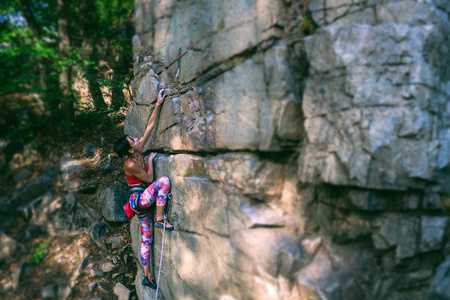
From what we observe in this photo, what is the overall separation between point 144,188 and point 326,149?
2.84m

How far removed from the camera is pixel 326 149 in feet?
7.42

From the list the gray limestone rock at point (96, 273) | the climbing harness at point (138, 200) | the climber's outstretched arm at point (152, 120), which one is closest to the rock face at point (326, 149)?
the climber's outstretched arm at point (152, 120)

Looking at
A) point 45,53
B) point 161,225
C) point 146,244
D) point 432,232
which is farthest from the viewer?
point 45,53

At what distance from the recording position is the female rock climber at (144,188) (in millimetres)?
3809

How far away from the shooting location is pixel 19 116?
4633mm

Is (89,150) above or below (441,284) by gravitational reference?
above

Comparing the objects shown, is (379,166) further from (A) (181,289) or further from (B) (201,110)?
(A) (181,289)

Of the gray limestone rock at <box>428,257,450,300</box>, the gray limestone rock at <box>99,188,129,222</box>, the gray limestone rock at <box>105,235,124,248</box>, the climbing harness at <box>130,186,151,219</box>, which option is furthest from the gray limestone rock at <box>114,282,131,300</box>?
the gray limestone rock at <box>428,257,450,300</box>

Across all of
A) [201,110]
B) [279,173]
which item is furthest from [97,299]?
[279,173]

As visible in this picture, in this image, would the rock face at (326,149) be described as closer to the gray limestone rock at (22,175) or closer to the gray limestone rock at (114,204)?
the gray limestone rock at (114,204)

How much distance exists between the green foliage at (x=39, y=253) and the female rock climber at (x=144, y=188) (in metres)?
1.83

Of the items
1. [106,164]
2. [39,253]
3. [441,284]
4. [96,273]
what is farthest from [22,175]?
[441,284]

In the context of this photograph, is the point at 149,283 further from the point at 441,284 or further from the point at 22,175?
the point at 441,284

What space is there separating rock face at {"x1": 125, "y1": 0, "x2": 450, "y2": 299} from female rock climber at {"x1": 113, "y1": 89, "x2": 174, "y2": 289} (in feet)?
3.22
